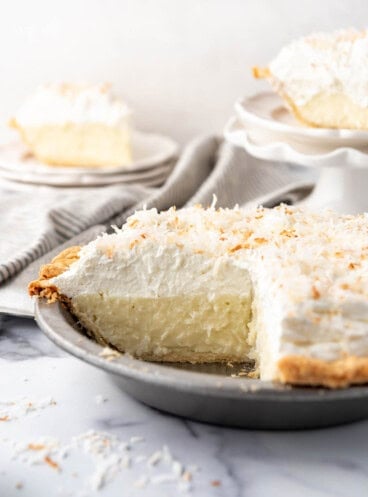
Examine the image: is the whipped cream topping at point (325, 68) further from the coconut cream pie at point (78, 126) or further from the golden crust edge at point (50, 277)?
the golden crust edge at point (50, 277)

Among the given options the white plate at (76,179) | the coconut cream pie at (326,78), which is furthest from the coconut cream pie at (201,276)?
the white plate at (76,179)

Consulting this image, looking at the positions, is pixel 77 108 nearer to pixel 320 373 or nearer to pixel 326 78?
pixel 326 78

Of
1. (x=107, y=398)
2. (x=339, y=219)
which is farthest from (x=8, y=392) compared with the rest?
(x=339, y=219)

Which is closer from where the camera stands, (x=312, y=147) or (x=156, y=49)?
(x=312, y=147)

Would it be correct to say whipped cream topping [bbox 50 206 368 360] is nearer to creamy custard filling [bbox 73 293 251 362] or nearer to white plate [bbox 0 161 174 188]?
creamy custard filling [bbox 73 293 251 362]

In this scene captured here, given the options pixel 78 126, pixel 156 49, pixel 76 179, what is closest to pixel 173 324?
pixel 76 179

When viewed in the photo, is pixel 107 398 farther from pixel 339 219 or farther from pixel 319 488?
pixel 339 219

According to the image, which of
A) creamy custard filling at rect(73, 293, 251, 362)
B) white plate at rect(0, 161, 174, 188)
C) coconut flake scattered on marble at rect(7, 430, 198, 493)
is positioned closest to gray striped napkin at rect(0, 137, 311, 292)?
white plate at rect(0, 161, 174, 188)
